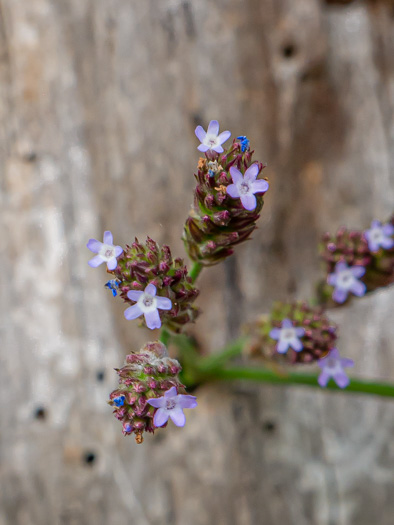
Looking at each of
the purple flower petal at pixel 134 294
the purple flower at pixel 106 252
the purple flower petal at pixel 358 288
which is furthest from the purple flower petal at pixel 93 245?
the purple flower petal at pixel 358 288

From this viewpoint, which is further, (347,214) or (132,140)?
(347,214)

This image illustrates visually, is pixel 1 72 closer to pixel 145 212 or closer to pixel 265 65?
pixel 145 212

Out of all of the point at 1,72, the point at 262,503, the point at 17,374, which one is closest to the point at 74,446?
the point at 17,374

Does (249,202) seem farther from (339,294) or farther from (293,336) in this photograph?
(339,294)

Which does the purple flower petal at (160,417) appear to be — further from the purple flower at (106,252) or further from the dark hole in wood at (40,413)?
the dark hole in wood at (40,413)

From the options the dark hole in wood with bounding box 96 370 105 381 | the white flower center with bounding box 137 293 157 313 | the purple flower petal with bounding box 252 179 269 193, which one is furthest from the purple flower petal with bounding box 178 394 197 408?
the dark hole in wood with bounding box 96 370 105 381

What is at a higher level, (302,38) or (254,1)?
(254,1)
